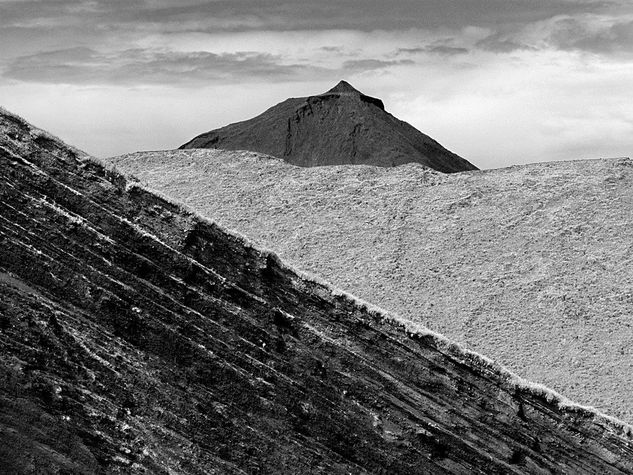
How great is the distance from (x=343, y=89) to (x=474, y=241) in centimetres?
841

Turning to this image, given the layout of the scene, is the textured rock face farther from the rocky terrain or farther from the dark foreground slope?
the dark foreground slope

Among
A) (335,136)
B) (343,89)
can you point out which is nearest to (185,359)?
(335,136)

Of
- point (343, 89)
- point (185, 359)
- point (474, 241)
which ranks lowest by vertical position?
point (185, 359)

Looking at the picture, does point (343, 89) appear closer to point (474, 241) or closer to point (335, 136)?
point (335, 136)

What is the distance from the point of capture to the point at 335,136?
25359 millimetres

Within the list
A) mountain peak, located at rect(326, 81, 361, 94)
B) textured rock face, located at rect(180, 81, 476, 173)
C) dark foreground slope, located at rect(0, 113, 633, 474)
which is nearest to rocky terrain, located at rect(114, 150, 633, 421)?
textured rock face, located at rect(180, 81, 476, 173)

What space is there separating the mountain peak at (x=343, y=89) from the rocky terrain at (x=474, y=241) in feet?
13.7

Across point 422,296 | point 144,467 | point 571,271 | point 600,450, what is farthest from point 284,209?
point 144,467

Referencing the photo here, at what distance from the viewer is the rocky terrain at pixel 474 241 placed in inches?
639

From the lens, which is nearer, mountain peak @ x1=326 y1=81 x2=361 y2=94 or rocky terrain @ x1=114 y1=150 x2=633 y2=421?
rocky terrain @ x1=114 y1=150 x2=633 y2=421

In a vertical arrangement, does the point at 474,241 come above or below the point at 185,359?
above

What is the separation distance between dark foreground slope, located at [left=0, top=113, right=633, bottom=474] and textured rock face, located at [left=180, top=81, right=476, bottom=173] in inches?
588

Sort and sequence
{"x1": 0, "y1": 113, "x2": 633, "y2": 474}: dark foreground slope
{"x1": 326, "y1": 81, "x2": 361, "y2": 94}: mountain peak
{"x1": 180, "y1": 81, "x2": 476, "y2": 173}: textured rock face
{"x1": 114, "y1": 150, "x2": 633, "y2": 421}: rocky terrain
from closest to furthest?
{"x1": 0, "y1": 113, "x2": 633, "y2": 474}: dark foreground slope < {"x1": 114, "y1": 150, "x2": 633, "y2": 421}: rocky terrain < {"x1": 180, "y1": 81, "x2": 476, "y2": 173}: textured rock face < {"x1": 326, "y1": 81, "x2": 361, "y2": 94}: mountain peak

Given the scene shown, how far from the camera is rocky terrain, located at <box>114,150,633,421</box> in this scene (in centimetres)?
1622
